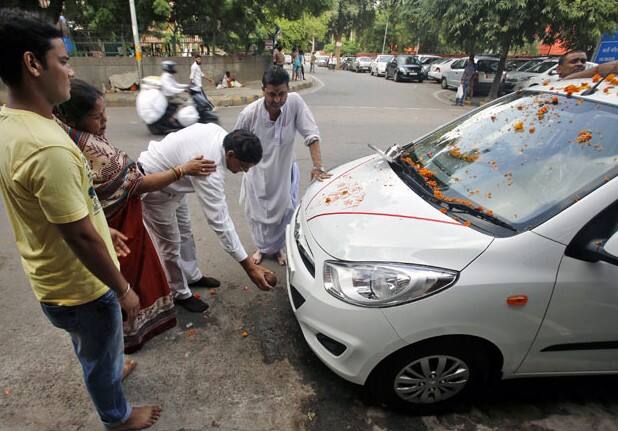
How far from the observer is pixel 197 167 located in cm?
209

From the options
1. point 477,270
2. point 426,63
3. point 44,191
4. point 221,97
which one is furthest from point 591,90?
point 426,63

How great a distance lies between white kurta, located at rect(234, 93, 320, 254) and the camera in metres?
3.17

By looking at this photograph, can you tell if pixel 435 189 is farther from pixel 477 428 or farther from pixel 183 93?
pixel 183 93

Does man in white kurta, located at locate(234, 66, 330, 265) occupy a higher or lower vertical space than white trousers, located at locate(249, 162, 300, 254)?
higher

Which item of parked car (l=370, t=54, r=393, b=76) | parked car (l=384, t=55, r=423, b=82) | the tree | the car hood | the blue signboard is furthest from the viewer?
the tree

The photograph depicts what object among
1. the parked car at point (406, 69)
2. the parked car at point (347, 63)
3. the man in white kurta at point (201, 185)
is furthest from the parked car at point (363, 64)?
the man in white kurta at point (201, 185)

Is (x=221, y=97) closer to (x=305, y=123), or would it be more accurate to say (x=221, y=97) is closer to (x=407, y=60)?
(x=305, y=123)

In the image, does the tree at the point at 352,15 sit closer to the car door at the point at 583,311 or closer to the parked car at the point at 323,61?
the parked car at the point at 323,61

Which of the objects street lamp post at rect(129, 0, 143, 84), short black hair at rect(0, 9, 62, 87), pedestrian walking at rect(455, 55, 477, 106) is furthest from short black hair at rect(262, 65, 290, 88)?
pedestrian walking at rect(455, 55, 477, 106)

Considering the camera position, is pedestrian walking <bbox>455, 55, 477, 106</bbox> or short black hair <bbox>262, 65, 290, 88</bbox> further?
pedestrian walking <bbox>455, 55, 477, 106</bbox>

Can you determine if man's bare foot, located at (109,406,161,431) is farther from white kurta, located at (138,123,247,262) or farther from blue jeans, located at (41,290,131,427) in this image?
white kurta, located at (138,123,247,262)

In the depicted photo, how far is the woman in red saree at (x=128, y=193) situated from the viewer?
1917 mm

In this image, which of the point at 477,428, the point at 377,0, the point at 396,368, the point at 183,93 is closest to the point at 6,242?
the point at 183,93

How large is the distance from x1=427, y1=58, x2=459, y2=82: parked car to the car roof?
19.0 m
